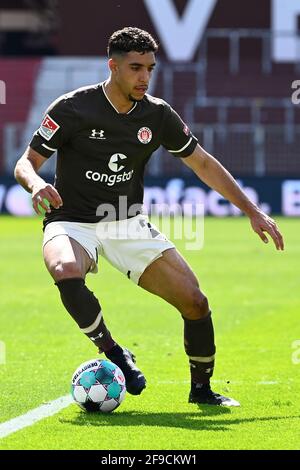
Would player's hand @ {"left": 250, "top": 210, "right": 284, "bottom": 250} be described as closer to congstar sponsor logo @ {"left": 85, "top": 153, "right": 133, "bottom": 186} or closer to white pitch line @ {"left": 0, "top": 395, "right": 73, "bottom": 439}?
congstar sponsor logo @ {"left": 85, "top": 153, "right": 133, "bottom": 186}

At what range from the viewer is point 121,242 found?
777cm

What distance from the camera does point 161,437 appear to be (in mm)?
6363

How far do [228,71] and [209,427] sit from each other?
26586 millimetres

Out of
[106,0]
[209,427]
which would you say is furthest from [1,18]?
[209,427]

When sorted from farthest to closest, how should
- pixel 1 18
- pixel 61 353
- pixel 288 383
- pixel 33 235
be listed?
pixel 1 18 < pixel 33 235 < pixel 61 353 < pixel 288 383

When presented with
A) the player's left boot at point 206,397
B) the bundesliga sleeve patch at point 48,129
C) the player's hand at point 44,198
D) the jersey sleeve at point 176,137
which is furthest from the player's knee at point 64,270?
the jersey sleeve at point 176,137

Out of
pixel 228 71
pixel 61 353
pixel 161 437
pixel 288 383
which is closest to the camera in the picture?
pixel 161 437

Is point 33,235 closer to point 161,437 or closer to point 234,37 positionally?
point 234,37

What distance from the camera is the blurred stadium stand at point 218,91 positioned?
1200 inches

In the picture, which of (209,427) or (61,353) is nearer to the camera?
(209,427)

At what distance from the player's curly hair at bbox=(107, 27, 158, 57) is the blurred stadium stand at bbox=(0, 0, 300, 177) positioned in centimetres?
2228

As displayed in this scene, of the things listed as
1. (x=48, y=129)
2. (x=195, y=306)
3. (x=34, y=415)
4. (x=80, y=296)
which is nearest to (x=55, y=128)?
(x=48, y=129)

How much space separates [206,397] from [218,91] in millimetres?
25352

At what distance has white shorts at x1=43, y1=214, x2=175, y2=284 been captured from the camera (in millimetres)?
7688
